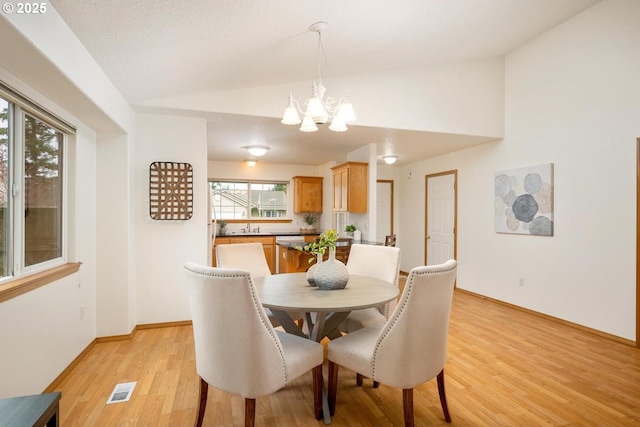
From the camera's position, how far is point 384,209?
23.5 ft

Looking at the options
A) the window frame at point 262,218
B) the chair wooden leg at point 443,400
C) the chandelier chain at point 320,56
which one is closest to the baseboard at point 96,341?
the chair wooden leg at point 443,400

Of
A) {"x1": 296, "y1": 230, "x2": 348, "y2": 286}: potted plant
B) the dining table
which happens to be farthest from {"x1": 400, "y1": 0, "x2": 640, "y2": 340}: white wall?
{"x1": 296, "y1": 230, "x2": 348, "y2": 286}: potted plant

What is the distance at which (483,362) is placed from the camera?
9.07ft

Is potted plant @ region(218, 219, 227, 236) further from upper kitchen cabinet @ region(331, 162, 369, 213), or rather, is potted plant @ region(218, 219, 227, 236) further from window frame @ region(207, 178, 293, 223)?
upper kitchen cabinet @ region(331, 162, 369, 213)

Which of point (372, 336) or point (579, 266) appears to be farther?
point (579, 266)

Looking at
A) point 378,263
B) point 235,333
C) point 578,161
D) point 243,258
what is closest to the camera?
point 235,333

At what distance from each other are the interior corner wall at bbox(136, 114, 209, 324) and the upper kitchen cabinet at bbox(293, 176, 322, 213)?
3378mm

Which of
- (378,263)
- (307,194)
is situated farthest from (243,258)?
(307,194)

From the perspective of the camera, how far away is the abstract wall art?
13.1ft

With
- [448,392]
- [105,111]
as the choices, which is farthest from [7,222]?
[448,392]

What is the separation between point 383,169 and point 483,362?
4876 millimetres

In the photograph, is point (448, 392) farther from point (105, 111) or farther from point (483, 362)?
point (105, 111)

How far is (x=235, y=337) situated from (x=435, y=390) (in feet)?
5.16

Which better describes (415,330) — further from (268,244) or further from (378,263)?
(268,244)
